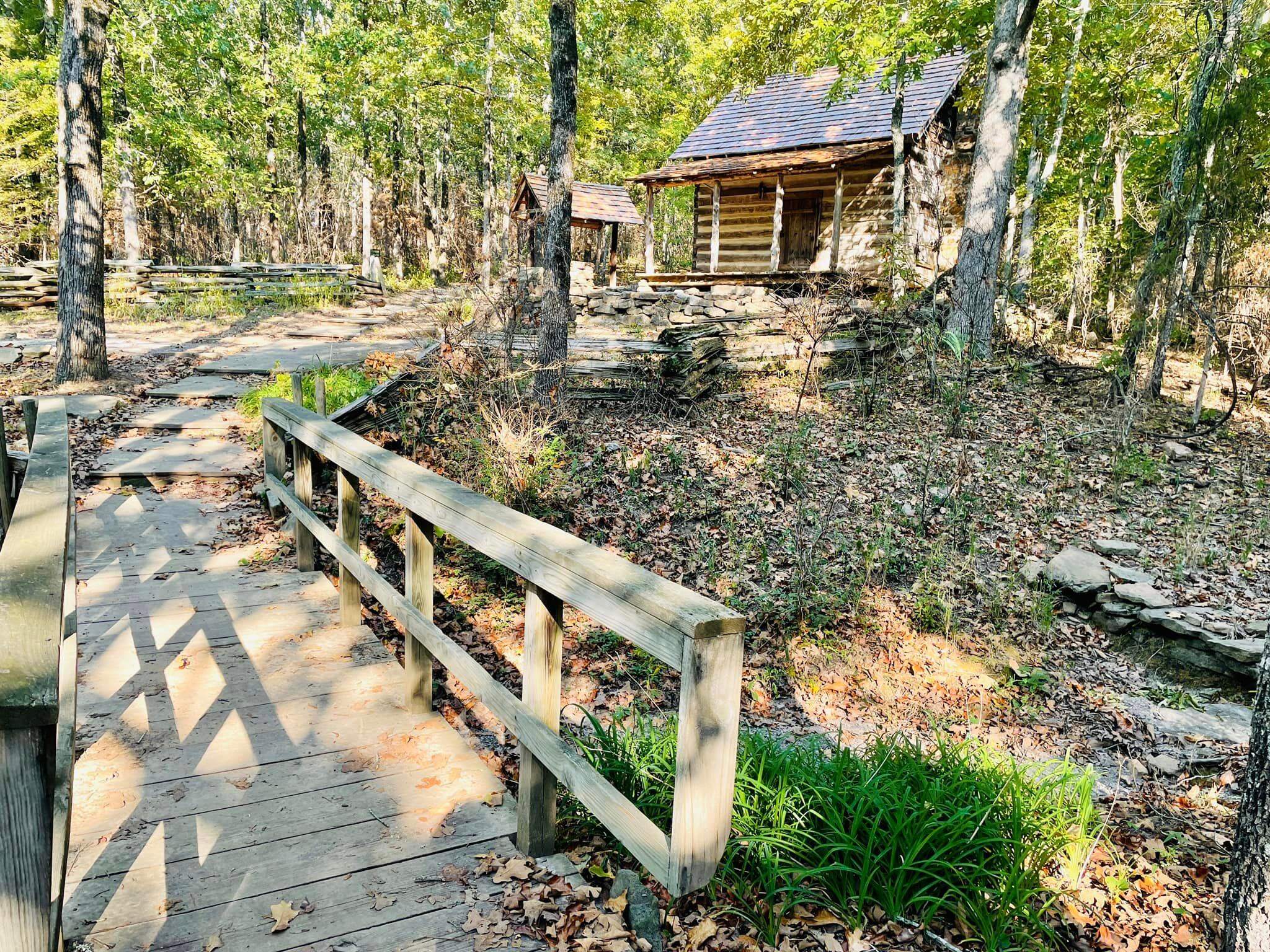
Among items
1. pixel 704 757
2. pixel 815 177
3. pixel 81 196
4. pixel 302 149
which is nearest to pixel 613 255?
pixel 815 177

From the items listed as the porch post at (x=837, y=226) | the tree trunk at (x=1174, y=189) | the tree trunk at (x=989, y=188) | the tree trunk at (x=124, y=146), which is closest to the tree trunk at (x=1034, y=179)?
the porch post at (x=837, y=226)

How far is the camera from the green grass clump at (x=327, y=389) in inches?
331

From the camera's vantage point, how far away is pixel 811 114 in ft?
70.7

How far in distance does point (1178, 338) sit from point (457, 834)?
1645 cm

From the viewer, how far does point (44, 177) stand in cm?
2511

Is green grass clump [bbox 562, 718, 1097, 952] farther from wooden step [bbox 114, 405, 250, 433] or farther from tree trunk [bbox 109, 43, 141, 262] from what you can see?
tree trunk [bbox 109, 43, 141, 262]

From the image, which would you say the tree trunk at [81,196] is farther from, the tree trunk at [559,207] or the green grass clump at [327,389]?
the tree trunk at [559,207]

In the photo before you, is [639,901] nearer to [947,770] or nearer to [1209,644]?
[947,770]

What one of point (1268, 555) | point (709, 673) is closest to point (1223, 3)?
point (1268, 555)

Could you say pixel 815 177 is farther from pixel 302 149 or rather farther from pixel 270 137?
pixel 270 137

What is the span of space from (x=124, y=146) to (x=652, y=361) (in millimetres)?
16043

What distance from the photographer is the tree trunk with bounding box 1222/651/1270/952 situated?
2104 millimetres

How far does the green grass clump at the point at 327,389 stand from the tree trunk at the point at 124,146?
11785 mm

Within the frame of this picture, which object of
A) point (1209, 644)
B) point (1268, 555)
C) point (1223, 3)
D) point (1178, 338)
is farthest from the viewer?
point (1178, 338)
